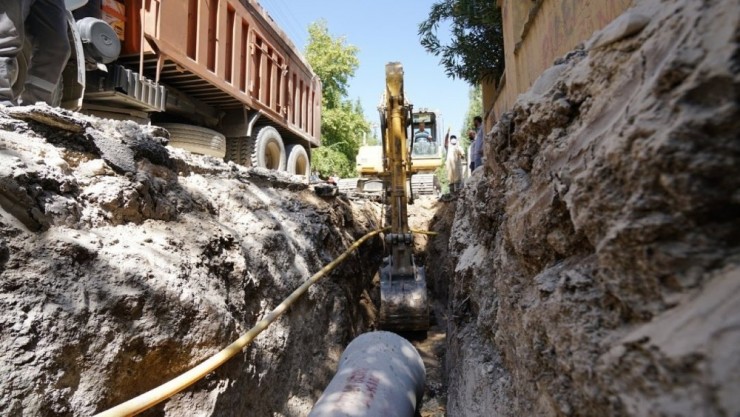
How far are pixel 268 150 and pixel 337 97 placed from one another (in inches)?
788

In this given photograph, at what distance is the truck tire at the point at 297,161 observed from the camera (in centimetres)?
964

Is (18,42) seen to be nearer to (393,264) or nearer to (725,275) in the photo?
(725,275)

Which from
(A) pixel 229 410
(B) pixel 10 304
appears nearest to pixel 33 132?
(B) pixel 10 304

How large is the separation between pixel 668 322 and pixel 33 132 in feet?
10.9

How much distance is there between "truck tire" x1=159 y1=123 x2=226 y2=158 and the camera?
647 cm

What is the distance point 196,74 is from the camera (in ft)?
20.4

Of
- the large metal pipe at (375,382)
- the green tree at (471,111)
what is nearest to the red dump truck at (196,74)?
the large metal pipe at (375,382)

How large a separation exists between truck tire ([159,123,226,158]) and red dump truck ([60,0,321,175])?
2 cm

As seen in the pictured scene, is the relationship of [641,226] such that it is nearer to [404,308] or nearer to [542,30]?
Result: [542,30]

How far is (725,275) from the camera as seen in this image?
0.90m

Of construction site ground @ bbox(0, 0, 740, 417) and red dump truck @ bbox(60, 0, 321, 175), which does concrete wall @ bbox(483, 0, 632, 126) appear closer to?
construction site ground @ bbox(0, 0, 740, 417)

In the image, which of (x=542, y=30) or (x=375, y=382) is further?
(x=542, y=30)

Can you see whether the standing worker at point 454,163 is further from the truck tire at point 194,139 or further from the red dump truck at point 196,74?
the truck tire at point 194,139

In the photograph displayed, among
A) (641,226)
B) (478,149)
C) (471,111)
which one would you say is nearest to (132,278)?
(641,226)
